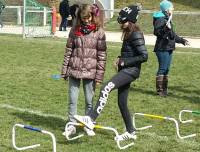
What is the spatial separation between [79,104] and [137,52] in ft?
9.22

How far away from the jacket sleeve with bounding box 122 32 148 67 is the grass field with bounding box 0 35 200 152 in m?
1.08

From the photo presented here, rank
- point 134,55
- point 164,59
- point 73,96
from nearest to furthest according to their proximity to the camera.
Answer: point 134,55, point 73,96, point 164,59

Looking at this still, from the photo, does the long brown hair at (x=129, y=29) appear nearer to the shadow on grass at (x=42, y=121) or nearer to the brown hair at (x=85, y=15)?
the brown hair at (x=85, y=15)

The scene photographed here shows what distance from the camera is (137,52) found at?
736cm

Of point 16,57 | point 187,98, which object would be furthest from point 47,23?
point 187,98

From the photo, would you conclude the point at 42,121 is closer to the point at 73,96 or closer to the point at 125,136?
the point at 73,96

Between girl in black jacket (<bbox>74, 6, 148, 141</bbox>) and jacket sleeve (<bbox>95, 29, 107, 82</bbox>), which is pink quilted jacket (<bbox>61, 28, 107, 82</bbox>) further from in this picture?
girl in black jacket (<bbox>74, 6, 148, 141</bbox>)

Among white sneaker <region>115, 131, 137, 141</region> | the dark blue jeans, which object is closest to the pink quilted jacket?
white sneaker <region>115, 131, 137, 141</region>

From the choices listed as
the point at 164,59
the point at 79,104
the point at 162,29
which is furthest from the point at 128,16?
the point at 164,59

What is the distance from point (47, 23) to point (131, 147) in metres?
19.4

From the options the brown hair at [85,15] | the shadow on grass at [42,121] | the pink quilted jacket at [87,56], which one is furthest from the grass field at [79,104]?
the brown hair at [85,15]

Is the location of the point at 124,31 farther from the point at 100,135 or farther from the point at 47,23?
the point at 47,23

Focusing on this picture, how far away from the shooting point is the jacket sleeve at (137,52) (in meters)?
7.29

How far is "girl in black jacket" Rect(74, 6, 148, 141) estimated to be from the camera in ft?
23.6
